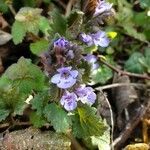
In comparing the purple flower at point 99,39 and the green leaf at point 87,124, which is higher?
the purple flower at point 99,39

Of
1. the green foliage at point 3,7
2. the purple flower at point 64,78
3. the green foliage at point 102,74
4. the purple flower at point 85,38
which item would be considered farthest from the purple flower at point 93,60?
the green foliage at point 3,7

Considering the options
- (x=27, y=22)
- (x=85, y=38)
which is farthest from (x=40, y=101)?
(x=27, y=22)

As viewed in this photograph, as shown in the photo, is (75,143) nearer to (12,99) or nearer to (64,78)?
(12,99)

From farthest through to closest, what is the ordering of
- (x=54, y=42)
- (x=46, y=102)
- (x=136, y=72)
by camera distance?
(x=136, y=72), (x=46, y=102), (x=54, y=42)

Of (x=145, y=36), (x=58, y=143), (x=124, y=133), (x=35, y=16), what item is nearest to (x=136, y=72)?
(x=145, y=36)

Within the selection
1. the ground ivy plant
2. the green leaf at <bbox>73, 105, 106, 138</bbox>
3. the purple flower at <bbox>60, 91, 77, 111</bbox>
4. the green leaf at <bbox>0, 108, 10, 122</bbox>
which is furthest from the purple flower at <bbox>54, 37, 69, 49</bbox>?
the green leaf at <bbox>0, 108, 10, 122</bbox>

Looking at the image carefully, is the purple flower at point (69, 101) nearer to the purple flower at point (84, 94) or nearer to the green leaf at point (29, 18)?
the purple flower at point (84, 94)

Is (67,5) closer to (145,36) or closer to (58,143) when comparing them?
(145,36)
